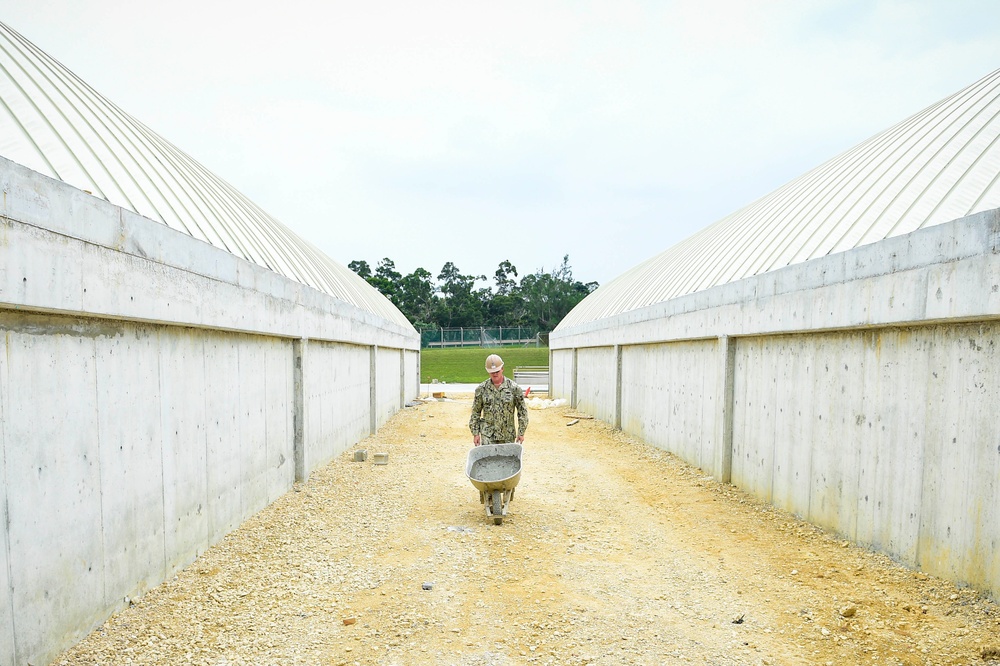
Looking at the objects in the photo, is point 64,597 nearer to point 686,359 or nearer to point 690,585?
point 690,585

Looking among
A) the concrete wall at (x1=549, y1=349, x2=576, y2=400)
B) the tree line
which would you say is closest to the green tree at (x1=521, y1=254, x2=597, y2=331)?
the tree line

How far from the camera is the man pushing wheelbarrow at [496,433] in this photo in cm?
770

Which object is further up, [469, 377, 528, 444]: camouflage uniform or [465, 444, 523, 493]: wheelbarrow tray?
[469, 377, 528, 444]: camouflage uniform

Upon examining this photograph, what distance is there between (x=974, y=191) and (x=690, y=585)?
5.13 m

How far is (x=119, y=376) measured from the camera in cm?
486

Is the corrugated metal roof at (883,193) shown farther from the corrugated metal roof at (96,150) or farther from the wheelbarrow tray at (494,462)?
the corrugated metal roof at (96,150)

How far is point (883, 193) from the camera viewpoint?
7.71 metres

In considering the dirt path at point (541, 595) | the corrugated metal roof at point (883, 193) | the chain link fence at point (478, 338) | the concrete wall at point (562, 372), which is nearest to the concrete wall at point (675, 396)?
the corrugated metal roof at point (883, 193)

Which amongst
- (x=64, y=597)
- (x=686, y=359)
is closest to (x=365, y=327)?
(x=686, y=359)

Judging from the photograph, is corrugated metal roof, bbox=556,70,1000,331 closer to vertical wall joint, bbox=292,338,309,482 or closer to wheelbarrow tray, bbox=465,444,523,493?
wheelbarrow tray, bbox=465,444,523,493

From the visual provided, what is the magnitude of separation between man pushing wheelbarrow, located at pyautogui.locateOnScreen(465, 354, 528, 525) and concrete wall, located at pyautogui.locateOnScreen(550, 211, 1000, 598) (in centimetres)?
370

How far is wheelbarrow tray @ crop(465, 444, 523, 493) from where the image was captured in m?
7.68

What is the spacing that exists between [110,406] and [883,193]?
924 centimetres

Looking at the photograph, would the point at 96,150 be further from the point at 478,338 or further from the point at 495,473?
the point at 478,338
